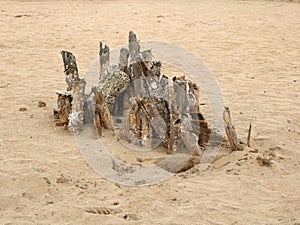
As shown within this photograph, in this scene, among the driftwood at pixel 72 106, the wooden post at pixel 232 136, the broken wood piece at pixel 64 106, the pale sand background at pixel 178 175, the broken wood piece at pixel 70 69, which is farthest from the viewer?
the broken wood piece at pixel 70 69

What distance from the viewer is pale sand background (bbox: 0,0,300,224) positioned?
10.2ft

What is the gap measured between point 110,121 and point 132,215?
1530mm

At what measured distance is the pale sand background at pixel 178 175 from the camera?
10.2ft

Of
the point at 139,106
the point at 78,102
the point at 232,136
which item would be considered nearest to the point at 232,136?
the point at 232,136

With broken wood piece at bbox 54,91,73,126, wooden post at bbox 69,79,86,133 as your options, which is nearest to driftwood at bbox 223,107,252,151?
wooden post at bbox 69,79,86,133

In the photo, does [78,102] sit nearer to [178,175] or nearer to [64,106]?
[64,106]

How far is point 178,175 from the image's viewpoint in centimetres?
362

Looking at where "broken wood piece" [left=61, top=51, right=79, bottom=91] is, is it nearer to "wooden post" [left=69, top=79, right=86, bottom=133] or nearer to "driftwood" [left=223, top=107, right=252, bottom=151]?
"wooden post" [left=69, top=79, right=86, bottom=133]

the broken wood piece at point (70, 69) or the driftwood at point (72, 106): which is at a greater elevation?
the broken wood piece at point (70, 69)

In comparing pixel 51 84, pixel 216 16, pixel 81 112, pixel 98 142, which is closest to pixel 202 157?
pixel 98 142

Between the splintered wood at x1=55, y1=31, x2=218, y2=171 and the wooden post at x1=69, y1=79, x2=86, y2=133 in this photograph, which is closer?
the splintered wood at x1=55, y1=31, x2=218, y2=171

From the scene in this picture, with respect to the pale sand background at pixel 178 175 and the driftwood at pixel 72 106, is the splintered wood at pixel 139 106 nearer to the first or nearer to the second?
the driftwood at pixel 72 106

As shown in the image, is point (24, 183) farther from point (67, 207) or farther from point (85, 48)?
point (85, 48)

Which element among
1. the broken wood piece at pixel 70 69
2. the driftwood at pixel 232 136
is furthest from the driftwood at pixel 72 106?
the driftwood at pixel 232 136
